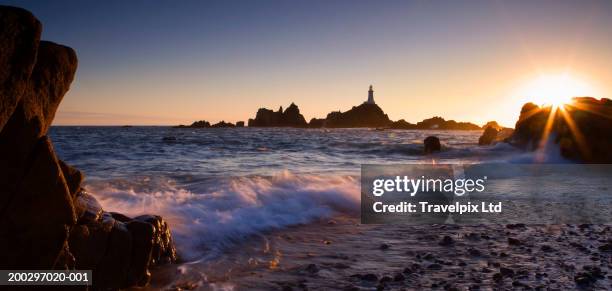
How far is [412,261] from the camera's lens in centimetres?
650

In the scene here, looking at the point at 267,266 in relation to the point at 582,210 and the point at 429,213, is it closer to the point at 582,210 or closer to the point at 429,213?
the point at 429,213

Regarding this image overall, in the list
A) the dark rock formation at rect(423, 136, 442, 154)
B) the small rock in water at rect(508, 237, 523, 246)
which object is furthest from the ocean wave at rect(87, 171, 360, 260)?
the dark rock formation at rect(423, 136, 442, 154)

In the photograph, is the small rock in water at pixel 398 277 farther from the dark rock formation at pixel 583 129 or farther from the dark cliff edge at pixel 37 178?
the dark rock formation at pixel 583 129

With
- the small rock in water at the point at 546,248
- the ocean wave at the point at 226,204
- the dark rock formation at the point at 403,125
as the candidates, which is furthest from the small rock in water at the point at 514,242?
the dark rock formation at the point at 403,125

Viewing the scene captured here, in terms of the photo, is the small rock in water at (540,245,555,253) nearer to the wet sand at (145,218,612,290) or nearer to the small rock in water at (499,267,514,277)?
the wet sand at (145,218,612,290)

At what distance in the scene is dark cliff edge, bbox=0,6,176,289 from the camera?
411 centimetres

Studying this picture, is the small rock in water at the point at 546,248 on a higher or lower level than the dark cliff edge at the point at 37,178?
lower

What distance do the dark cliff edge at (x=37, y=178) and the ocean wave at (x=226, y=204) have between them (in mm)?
2031

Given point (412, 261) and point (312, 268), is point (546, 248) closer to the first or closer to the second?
point (412, 261)

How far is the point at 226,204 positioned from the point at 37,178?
6436mm

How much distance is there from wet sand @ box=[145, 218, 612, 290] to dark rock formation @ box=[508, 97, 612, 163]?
1752cm

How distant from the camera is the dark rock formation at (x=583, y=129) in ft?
75.5

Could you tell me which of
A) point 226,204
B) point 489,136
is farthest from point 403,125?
point 226,204

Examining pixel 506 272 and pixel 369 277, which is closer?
pixel 369 277
